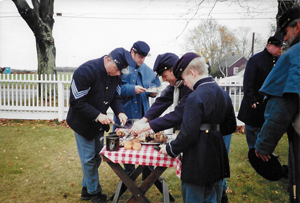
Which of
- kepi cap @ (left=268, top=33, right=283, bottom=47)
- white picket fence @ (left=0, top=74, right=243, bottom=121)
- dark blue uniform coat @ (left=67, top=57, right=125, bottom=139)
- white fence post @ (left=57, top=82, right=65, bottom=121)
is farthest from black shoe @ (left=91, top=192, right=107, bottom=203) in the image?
white fence post @ (left=57, top=82, right=65, bottom=121)

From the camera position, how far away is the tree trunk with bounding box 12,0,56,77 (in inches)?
320

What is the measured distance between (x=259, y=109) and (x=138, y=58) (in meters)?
1.78

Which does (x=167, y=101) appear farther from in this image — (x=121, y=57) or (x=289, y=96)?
(x=289, y=96)

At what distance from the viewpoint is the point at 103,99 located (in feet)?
8.68

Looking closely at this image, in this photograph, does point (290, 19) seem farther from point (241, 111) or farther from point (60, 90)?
point (60, 90)

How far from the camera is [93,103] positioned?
2.60 meters

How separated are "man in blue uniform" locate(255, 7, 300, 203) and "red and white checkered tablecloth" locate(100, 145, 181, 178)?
0.79 metres

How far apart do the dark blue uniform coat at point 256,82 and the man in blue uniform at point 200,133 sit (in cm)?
149

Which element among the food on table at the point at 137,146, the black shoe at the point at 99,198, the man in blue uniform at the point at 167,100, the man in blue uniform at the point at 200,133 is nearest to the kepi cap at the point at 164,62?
the man in blue uniform at the point at 167,100

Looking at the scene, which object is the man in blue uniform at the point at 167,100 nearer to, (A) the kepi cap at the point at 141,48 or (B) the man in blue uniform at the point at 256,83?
(A) the kepi cap at the point at 141,48

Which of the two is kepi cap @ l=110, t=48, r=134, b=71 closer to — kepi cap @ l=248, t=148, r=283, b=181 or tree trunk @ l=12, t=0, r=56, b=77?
kepi cap @ l=248, t=148, r=283, b=181

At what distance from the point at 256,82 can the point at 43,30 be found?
8047mm

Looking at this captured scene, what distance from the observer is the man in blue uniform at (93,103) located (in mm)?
2428

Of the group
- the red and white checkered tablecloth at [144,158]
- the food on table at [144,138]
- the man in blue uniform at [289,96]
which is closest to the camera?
the man in blue uniform at [289,96]
